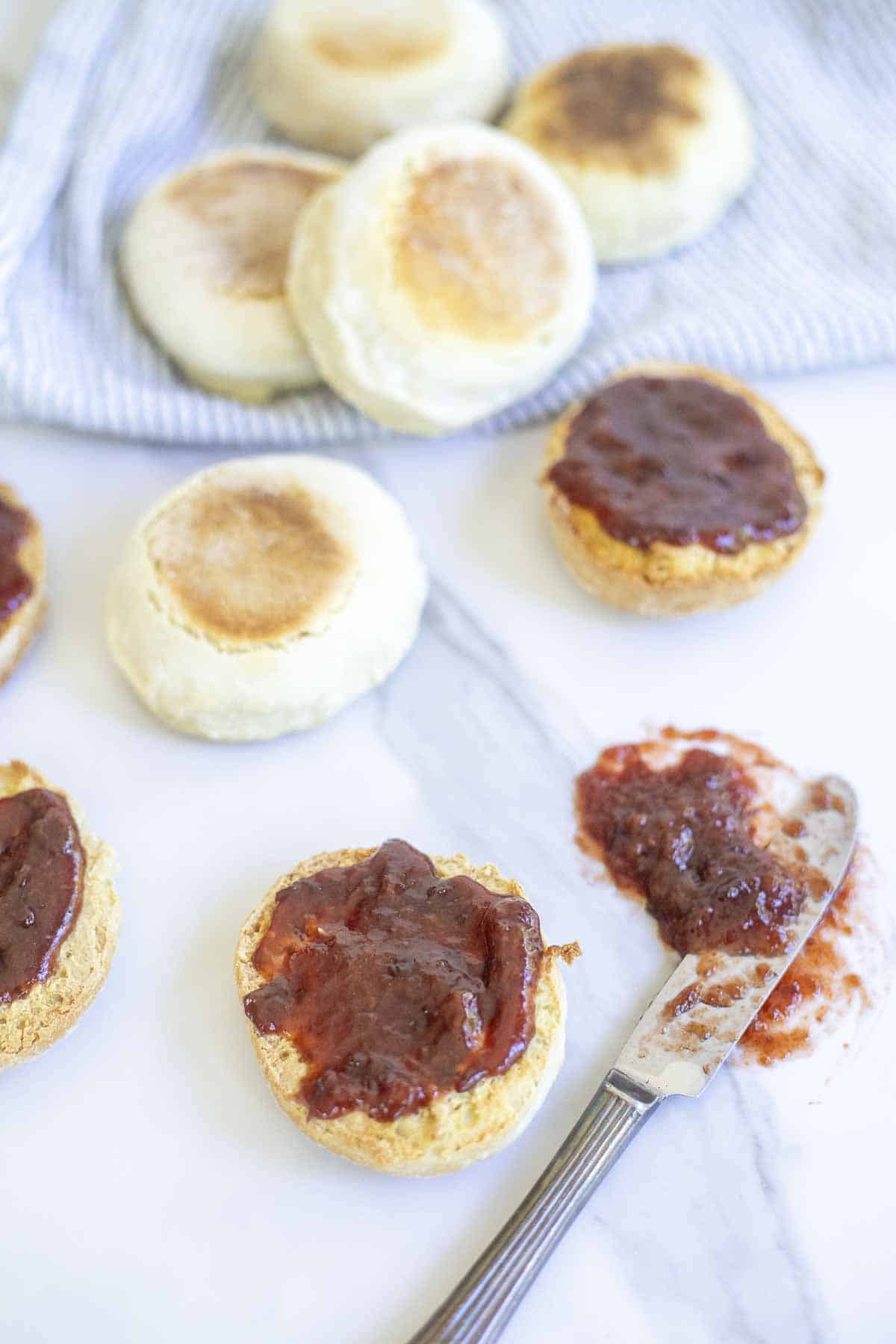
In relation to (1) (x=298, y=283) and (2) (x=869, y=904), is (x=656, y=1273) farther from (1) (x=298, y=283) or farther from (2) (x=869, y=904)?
(1) (x=298, y=283)

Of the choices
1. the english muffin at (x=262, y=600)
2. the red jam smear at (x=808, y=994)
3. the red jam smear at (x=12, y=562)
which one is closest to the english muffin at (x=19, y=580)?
the red jam smear at (x=12, y=562)

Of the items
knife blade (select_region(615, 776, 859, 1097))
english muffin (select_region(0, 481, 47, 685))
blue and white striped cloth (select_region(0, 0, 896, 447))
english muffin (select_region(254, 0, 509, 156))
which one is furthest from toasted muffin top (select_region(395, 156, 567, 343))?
knife blade (select_region(615, 776, 859, 1097))

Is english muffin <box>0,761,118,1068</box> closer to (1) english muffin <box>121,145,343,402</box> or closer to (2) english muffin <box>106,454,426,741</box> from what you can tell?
(2) english muffin <box>106,454,426,741</box>

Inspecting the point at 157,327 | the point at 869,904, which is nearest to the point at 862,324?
the point at 869,904

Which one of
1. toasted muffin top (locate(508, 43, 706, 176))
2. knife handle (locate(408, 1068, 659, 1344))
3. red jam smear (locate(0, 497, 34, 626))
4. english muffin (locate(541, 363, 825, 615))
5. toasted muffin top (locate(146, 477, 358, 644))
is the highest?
toasted muffin top (locate(508, 43, 706, 176))

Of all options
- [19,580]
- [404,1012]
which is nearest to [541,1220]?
[404,1012]

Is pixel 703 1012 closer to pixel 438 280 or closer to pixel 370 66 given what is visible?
pixel 438 280

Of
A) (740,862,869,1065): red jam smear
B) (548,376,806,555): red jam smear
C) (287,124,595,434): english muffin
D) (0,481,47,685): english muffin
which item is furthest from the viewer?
(287,124,595,434): english muffin

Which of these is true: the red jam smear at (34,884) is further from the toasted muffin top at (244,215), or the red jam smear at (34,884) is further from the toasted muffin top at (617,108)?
the toasted muffin top at (617,108)
